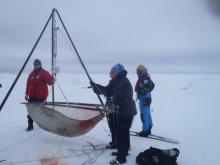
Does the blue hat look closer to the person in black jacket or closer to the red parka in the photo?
the person in black jacket

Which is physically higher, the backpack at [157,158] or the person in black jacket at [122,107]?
the person in black jacket at [122,107]

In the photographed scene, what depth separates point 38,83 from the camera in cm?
656

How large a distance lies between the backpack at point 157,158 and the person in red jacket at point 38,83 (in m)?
2.79


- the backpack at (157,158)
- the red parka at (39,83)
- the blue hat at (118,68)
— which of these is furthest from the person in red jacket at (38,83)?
the backpack at (157,158)

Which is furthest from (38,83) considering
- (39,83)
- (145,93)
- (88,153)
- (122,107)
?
(122,107)

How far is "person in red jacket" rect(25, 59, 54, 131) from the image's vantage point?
650 cm

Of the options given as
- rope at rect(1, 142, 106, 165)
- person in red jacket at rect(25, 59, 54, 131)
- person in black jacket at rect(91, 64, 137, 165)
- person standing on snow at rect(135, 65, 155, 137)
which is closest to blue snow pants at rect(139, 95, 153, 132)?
person standing on snow at rect(135, 65, 155, 137)

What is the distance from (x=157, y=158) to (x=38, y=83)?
3295 mm

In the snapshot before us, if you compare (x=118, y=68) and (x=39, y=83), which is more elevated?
(x=118, y=68)

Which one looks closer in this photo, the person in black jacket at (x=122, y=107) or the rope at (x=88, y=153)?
the person in black jacket at (x=122, y=107)

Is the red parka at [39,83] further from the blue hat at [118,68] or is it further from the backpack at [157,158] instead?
the backpack at [157,158]

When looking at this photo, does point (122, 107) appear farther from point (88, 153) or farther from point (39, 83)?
point (39, 83)

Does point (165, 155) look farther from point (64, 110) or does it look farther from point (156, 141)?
point (64, 110)

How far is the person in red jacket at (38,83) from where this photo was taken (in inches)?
256
